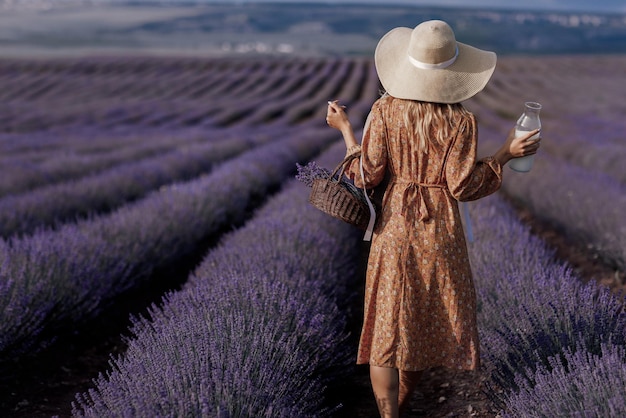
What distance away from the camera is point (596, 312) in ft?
7.56

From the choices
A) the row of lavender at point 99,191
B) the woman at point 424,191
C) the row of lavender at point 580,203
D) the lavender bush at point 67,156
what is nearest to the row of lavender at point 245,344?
the woman at point 424,191

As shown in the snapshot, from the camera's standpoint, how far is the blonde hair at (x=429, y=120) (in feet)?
6.70

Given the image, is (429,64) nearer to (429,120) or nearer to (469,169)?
(429,120)

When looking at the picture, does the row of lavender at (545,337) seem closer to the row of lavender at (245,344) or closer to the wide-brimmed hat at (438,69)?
the row of lavender at (245,344)

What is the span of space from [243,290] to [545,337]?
4.00 ft

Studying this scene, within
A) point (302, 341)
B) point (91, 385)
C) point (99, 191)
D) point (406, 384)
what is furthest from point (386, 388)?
point (99, 191)

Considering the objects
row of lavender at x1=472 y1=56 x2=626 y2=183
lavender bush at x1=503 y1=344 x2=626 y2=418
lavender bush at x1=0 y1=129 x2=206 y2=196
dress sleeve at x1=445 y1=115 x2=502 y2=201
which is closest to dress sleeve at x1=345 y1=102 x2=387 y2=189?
dress sleeve at x1=445 y1=115 x2=502 y2=201

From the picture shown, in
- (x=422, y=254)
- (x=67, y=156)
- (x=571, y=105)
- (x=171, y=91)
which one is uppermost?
(x=422, y=254)

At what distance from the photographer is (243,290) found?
2.60m

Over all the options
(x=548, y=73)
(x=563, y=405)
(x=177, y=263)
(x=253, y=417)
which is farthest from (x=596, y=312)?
(x=548, y=73)

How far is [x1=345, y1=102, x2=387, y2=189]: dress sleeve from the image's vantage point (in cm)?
211

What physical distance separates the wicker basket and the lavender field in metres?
0.45

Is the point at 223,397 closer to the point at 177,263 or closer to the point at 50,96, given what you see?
the point at 177,263

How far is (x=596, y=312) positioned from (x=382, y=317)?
85cm
